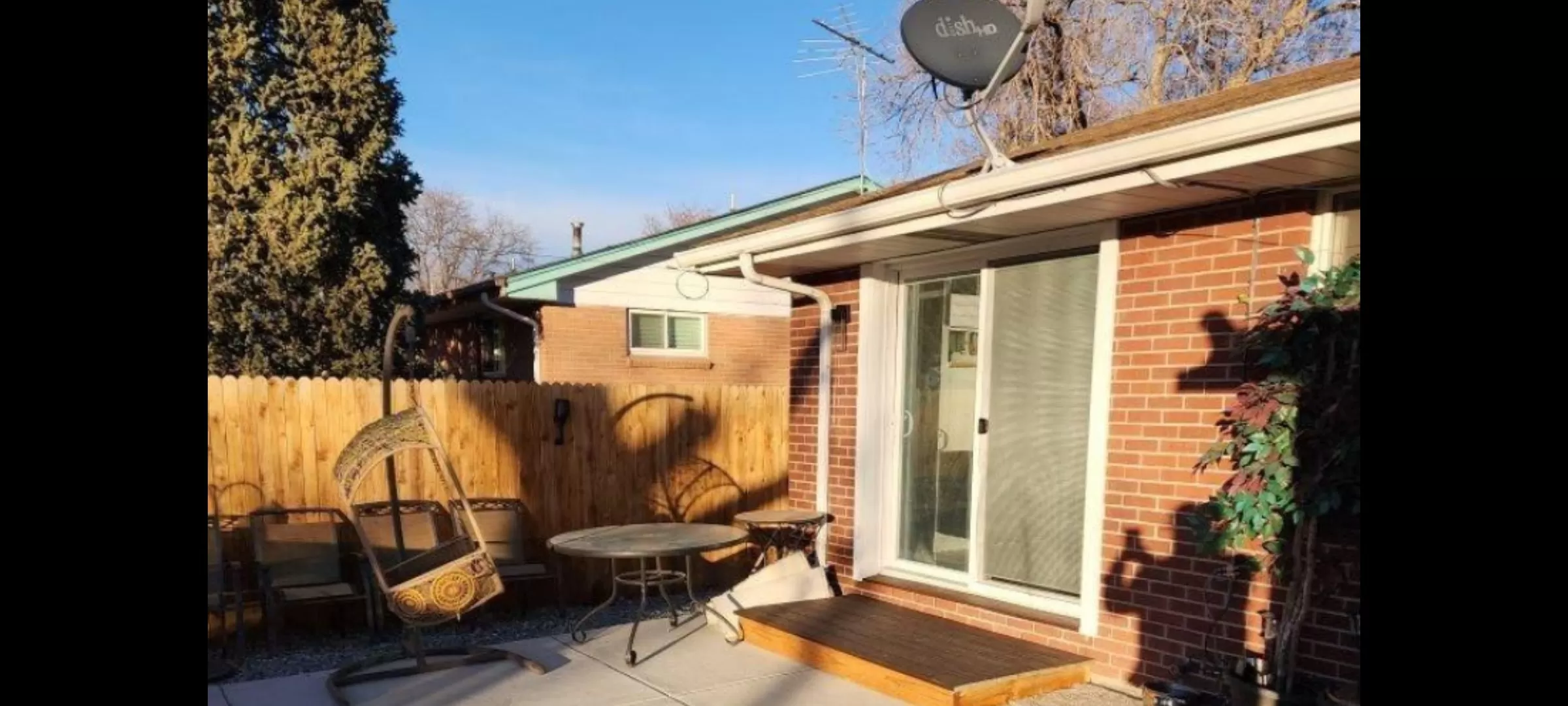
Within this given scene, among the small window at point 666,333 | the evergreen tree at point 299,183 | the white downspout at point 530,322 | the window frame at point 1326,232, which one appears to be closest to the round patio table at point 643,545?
the window frame at point 1326,232

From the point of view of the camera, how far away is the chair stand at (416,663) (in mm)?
4281

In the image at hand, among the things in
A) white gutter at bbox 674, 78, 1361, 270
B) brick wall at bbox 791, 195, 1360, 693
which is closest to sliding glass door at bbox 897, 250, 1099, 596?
brick wall at bbox 791, 195, 1360, 693

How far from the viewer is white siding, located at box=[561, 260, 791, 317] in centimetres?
1306

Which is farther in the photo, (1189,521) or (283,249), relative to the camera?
(283,249)

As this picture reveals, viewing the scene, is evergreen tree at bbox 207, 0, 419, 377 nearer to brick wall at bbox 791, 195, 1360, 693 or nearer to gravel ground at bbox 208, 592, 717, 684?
gravel ground at bbox 208, 592, 717, 684

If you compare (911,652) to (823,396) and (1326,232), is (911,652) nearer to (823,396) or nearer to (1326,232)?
(823,396)

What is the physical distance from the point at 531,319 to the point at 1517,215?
42.0ft

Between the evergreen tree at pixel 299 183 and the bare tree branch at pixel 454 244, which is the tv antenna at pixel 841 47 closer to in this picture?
the evergreen tree at pixel 299 183

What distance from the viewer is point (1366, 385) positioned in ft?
3.59

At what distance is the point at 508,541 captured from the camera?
6.04m

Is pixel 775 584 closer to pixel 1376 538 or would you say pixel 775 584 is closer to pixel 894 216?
pixel 894 216

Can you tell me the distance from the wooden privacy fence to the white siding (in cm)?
553

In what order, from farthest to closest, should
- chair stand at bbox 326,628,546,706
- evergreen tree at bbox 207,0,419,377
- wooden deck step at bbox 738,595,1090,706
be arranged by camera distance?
evergreen tree at bbox 207,0,419,377 < chair stand at bbox 326,628,546,706 < wooden deck step at bbox 738,595,1090,706
